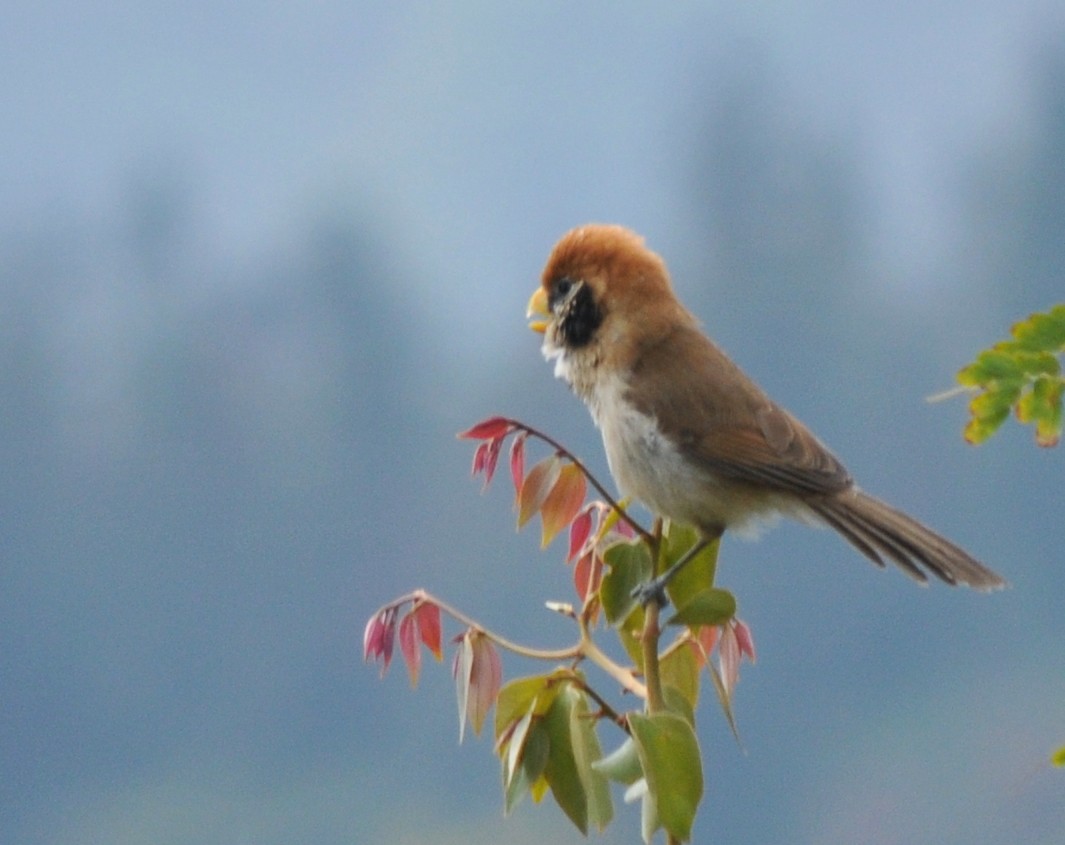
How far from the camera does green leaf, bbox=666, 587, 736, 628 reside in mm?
1424

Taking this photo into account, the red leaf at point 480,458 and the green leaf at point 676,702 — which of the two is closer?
the green leaf at point 676,702

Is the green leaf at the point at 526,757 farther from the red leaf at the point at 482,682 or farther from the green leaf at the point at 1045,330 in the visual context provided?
the green leaf at the point at 1045,330

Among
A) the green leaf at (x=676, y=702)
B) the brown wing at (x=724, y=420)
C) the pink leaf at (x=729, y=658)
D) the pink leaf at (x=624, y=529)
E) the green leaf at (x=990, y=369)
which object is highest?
the green leaf at (x=990, y=369)

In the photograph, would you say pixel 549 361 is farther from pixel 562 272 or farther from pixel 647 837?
pixel 647 837

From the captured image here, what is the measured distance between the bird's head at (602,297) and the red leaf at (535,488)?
32.5 inches

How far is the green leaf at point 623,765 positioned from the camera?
1362 millimetres

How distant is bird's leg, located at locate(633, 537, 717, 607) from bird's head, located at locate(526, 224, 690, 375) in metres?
0.82

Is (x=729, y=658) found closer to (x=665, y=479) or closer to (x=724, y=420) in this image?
(x=665, y=479)

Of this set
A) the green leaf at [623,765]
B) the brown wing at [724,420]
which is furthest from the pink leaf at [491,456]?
the brown wing at [724,420]

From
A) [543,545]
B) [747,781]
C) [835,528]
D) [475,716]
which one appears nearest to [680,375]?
[835,528]

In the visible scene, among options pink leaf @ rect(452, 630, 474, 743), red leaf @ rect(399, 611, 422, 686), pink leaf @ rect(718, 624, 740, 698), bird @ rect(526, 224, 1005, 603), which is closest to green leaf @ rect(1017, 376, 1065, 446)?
pink leaf @ rect(718, 624, 740, 698)

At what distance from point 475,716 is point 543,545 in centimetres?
23

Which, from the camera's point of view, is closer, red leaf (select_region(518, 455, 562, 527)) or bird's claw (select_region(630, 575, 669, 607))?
bird's claw (select_region(630, 575, 669, 607))

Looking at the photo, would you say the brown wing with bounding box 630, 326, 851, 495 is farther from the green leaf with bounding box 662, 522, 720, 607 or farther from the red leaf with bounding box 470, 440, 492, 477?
the red leaf with bounding box 470, 440, 492, 477
